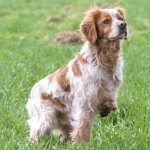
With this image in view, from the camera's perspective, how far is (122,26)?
5.89 m

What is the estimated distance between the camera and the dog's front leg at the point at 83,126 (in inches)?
232

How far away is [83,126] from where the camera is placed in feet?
19.3

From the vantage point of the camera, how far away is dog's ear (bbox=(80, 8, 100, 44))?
5973mm

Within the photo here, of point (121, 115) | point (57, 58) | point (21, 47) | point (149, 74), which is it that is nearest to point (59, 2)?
point (21, 47)

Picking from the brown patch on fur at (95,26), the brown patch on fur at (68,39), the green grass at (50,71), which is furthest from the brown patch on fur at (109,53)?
the brown patch on fur at (68,39)

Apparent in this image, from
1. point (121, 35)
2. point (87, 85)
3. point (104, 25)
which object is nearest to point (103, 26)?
point (104, 25)

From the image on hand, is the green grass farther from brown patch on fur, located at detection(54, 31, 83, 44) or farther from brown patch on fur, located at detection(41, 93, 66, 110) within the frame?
brown patch on fur, located at detection(54, 31, 83, 44)

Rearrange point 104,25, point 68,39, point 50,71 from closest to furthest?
point 104,25 → point 50,71 → point 68,39

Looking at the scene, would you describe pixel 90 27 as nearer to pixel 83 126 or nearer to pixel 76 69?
pixel 76 69

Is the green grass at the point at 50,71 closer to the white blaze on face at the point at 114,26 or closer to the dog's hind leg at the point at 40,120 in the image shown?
the dog's hind leg at the point at 40,120

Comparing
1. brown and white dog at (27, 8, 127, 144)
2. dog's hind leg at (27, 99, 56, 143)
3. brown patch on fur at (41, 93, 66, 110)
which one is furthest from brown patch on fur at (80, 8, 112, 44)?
dog's hind leg at (27, 99, 56, 143)

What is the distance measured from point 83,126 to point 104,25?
110 centimetres

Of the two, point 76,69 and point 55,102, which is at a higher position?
point 76,69

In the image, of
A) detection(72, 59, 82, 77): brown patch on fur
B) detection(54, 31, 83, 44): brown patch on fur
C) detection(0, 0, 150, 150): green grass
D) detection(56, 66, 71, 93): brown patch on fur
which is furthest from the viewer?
detection(54, 31, 83, 44): brown patch on fur
